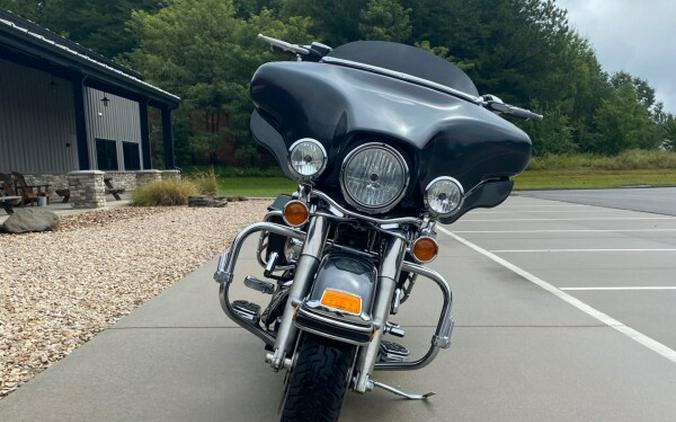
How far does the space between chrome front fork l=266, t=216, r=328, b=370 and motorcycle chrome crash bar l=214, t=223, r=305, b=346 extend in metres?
0.13

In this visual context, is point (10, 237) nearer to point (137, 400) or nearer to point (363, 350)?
point (137, 400)

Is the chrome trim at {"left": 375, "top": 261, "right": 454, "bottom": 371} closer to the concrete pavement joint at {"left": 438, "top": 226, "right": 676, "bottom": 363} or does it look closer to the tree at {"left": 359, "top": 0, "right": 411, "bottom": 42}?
the concrete pavement joint at {"left": 438, "top": 226, "right": 676, "bottom": 363}

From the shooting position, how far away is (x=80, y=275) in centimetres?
553

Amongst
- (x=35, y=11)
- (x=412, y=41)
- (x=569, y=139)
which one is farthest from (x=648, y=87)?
(x=35, y=11)

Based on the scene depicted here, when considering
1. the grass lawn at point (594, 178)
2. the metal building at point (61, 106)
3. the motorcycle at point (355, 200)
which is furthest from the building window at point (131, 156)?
the motorcycle at point (355, 200)

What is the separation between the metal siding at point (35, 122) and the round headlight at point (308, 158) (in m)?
15.7

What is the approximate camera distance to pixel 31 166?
16.2m

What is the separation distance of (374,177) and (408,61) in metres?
1.09

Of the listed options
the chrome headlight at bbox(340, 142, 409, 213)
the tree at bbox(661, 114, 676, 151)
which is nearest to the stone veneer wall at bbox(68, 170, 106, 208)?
the chrome headlight at bbox(340, 142, 409, 213)

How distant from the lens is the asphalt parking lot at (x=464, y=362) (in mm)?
2711

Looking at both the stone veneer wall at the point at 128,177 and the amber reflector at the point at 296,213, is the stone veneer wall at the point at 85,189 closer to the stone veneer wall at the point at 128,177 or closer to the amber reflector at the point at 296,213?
the stone veneer wall at the point at 128,177

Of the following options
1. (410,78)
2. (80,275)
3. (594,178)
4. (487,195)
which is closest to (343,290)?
(487,195)

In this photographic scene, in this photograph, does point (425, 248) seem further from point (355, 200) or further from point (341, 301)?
point (341, 301)

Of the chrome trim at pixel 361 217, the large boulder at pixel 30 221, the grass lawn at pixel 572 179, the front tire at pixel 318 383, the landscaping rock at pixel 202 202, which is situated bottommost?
the grass lawn at pixel 572 179
